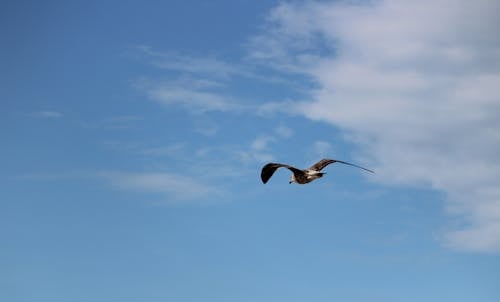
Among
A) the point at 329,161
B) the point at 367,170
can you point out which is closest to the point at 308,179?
the point at 329,161

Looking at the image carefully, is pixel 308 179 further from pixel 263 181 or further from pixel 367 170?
pixel 367 170

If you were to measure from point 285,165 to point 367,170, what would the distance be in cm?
1026

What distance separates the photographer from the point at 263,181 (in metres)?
75.9

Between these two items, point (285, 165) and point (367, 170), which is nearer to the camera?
point (367, 170)

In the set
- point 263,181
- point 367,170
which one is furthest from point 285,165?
point 367,170

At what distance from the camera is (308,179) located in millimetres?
79312

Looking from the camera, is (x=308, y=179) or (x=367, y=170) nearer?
(x=367, y=170)

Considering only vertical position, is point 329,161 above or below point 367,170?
above

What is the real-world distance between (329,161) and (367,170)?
44.0ft

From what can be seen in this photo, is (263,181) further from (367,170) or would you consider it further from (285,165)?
Answer: (367,170)

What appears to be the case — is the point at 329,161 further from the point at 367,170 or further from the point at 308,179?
the point at 367,170

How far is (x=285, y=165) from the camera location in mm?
75375

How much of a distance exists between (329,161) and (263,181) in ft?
24.3

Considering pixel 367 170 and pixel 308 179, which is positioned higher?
pixel 308 179
